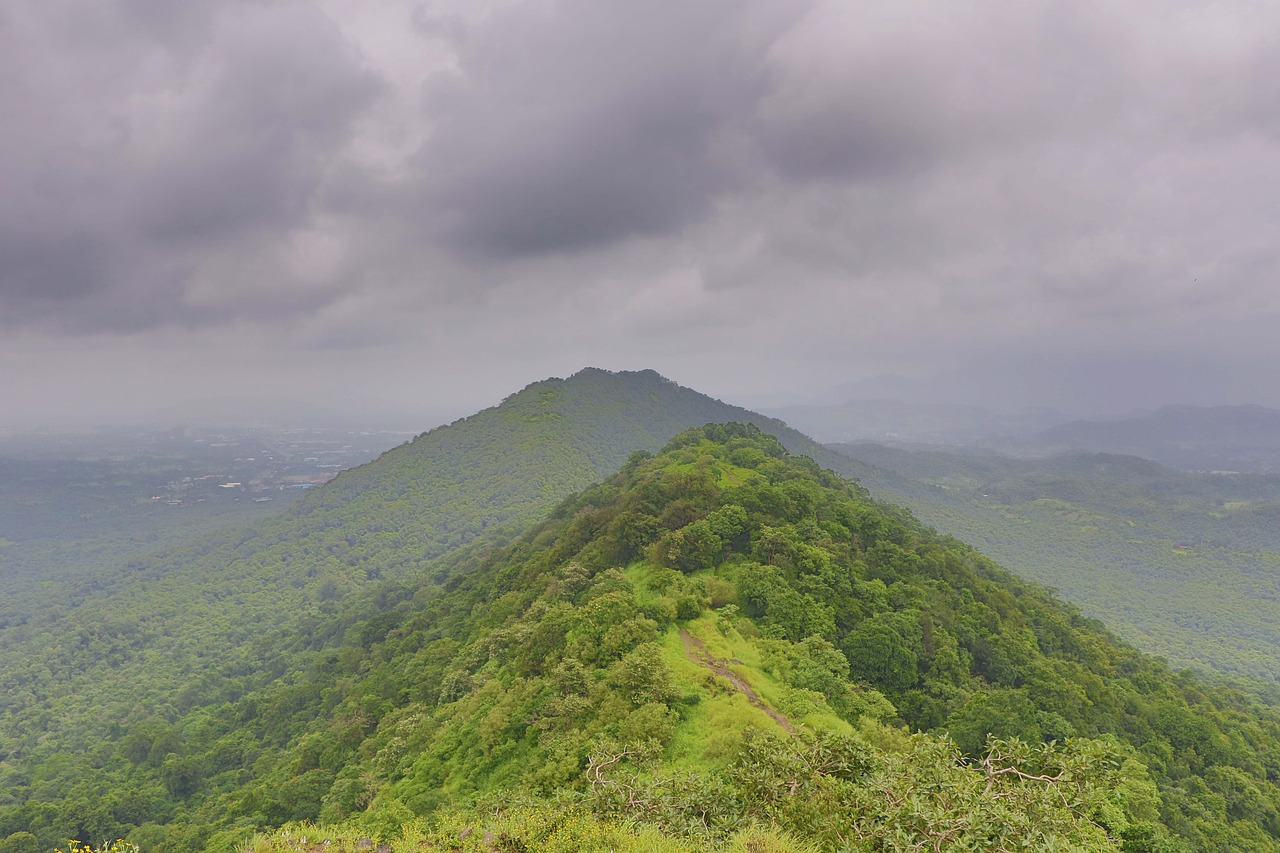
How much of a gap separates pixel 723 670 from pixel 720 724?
5.03 meters

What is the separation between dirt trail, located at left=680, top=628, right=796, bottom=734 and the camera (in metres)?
23.5

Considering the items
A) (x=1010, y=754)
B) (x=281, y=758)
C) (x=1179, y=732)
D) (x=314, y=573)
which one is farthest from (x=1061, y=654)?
(x=314, y=573)

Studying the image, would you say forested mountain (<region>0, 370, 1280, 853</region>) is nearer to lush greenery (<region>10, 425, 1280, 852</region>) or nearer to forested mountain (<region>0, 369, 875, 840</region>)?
lush greenery (<region>10, 425, 1280, 852</region>)

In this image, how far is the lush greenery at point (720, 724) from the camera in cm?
1337

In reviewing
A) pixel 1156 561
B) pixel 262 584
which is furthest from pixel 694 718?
pixel 1156 561

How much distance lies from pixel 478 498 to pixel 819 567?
116888mm

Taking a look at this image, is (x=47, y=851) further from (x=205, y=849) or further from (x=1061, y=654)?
(x=1061, y=654)

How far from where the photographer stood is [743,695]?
24281mm

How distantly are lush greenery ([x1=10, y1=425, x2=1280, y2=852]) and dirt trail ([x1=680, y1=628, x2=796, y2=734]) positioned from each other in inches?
5.9

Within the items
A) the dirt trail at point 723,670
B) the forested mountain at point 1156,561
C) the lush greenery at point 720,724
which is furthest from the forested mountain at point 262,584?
the forested mountain at point 1156,561

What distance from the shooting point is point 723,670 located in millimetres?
26562

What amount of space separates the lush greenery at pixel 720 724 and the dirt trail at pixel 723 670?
0.15 meters

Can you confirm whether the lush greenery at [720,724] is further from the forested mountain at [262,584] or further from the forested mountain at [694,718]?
the forested mountain at [262,584]

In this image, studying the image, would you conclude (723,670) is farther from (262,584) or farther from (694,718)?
(262,584)
